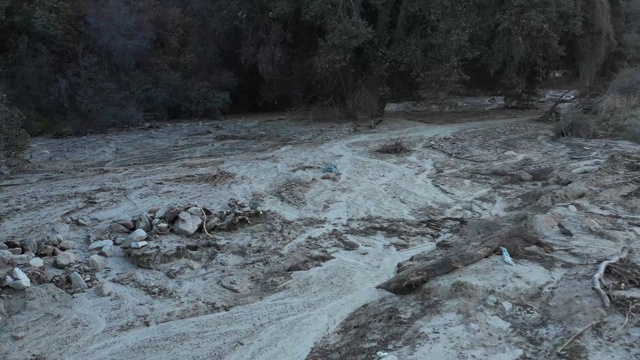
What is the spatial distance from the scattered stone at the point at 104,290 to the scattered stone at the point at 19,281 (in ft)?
2.09

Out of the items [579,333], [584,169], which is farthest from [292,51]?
[579,333]

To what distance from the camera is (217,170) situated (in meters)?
11.5

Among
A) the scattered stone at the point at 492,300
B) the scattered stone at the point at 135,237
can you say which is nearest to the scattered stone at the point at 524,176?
the scattered stone at the point at 492,300

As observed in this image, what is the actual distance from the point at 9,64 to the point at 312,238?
48.2 ft

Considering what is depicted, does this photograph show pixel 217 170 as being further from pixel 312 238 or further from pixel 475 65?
pixel 475 65

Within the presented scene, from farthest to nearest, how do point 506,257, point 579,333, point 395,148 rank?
point 395,148 → point 506,257 → point 579,333

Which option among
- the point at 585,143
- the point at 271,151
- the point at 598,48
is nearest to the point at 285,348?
the point at 271,151

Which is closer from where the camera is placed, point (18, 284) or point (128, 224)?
point (18, 284)

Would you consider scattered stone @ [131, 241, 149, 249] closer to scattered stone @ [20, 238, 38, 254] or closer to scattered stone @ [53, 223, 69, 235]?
scattered stone @ [20, 238, 38, 254]

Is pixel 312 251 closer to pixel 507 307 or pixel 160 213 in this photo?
pixel 160 213

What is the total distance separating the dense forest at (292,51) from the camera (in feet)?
55.8

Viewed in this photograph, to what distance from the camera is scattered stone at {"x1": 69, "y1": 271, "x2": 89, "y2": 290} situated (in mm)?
6645

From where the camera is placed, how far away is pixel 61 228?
8.34 metres

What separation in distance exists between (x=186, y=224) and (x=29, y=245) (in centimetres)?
177
